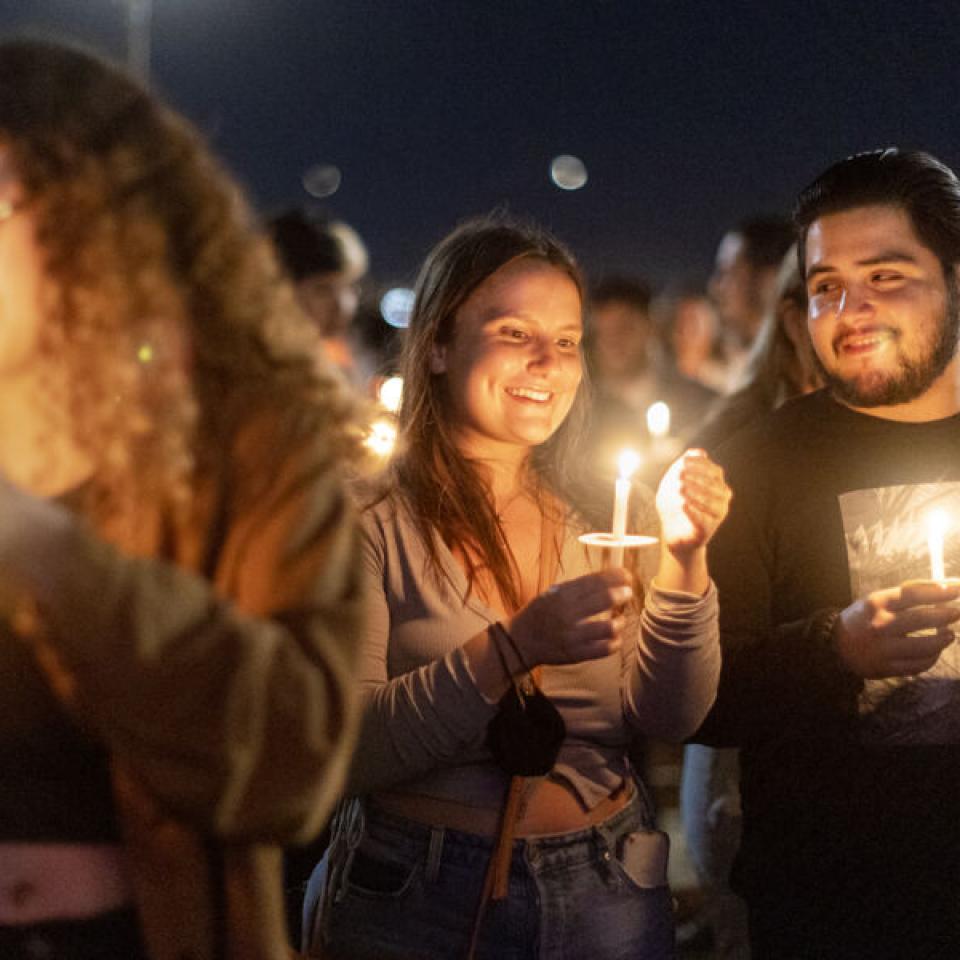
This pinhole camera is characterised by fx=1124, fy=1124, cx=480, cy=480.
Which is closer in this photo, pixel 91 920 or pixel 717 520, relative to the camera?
pixel 91 920

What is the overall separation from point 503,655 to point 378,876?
0.53 metres

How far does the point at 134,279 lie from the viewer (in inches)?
53.6

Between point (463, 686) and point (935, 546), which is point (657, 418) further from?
point (463, 686)

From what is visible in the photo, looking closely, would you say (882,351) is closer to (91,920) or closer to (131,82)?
(131,82)

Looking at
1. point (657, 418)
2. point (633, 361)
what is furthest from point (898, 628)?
point (633, 361)

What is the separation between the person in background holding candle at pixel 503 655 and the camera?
2.13m

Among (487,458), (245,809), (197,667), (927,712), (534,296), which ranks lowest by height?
(927,712)

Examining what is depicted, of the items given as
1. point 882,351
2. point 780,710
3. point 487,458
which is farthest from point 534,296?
point 780,710

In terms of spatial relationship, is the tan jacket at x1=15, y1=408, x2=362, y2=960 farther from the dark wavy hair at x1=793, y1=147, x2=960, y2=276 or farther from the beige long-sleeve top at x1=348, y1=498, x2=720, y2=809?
the dark wavy hair at x1=793, y1=147, x2=960, y2=276

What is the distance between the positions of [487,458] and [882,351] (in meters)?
0.94

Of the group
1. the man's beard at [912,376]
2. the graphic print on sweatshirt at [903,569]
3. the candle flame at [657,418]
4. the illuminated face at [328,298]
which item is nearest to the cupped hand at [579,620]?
the graphic print on sweatshirt at [903,569]

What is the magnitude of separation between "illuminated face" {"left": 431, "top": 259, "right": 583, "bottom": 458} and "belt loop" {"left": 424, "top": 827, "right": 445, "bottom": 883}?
0.86 metres

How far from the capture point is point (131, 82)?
1.39m

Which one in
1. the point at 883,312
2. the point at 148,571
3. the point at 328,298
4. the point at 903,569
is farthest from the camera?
the point at 328,298
